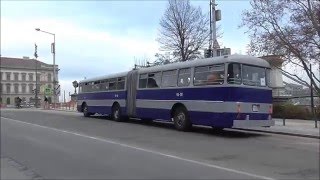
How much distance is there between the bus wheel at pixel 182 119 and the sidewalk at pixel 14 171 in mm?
9478

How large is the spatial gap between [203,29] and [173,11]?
3364 mm

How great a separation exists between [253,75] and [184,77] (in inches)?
121

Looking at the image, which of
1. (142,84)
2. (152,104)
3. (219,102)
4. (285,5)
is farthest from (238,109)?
(285,5)

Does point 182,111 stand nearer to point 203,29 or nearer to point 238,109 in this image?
point 238,109

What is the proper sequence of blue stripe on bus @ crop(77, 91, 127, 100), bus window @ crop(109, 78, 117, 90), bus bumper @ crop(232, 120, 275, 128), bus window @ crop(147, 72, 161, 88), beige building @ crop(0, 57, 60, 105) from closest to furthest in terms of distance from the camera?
beige building @ crop(0, 57, 60, 105) → bus bumper @ crop(232, 120, 275, 128) → bus window @ crop(147, 72, 161, 88) → blue stripe on bus @ crop(77, 91, 127, 100) → bus window @ crop(109, 78, 117, 90)

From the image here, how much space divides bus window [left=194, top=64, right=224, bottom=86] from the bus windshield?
399 millimetres

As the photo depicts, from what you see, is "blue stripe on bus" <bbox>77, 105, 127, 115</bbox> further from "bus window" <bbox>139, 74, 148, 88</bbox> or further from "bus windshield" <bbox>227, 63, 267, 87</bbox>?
"bus windshield" <bbox>227, 63, 267, 87</bbox>

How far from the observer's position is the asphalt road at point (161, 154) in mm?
10195

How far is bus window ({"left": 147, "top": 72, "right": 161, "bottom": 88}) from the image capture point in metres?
22.4

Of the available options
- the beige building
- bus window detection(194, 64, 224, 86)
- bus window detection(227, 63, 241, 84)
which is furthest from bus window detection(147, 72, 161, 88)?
the beige building

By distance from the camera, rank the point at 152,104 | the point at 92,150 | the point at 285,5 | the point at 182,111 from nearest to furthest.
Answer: the point at 92,150 < the point at 182,111 < the point at 152,104 < the point at 285,5

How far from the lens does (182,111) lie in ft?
66.4

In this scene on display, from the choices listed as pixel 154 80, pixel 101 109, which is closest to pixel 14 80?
pixel 154 80

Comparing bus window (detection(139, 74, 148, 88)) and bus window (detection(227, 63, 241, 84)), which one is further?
bus window (detection(139, 74, 148, 88))
